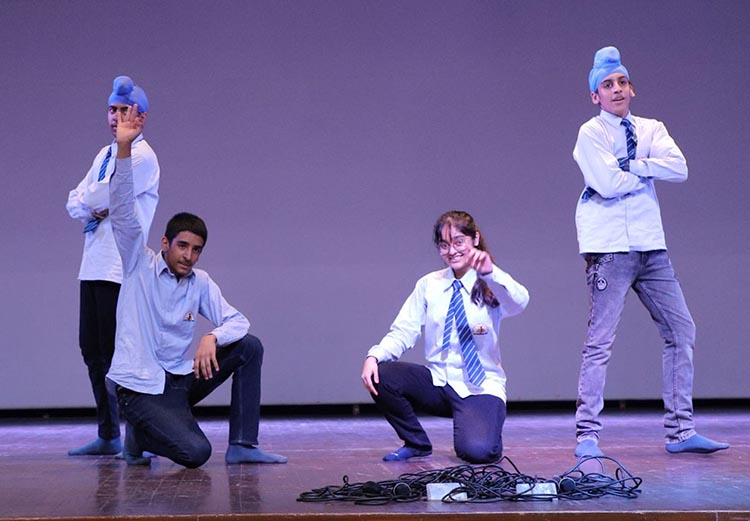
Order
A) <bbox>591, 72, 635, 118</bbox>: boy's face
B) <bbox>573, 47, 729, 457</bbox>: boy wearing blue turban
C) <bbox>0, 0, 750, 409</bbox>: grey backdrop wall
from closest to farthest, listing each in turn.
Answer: <bbox>573, 47, 729, 457</bbox>: boy wearing blue turban, <bbox>591, 72, 635, 118</bbox>: boy's face, <bbox>0, 0, 750, 409</bbox>: grey backdrop wall

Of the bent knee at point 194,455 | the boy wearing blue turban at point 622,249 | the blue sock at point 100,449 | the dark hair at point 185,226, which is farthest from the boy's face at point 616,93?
the blue sock at point 100,449

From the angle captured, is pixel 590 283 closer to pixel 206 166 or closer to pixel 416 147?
pixel 416 147

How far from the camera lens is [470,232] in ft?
12.2

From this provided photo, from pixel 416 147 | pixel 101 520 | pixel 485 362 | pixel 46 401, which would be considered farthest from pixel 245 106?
pixel 101 520

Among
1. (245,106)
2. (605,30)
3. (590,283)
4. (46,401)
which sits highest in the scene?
(605,30)

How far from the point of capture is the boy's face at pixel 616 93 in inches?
146

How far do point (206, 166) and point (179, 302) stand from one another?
2.36 meters

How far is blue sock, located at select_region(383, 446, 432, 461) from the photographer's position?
11.8 feet

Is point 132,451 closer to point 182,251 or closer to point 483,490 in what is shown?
point 182,251

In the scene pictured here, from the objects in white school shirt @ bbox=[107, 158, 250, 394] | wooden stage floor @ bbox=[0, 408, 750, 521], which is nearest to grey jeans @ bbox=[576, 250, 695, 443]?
wooden stage floor @ bbox=[0, 408, 750, 521]

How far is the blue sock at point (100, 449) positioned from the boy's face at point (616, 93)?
242 cm

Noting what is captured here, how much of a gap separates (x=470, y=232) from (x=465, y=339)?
0.43 meters

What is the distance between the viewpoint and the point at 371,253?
5.93 metres

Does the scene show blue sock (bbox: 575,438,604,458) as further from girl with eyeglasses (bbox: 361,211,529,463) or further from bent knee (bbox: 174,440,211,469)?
bent knee (bbox: 174,440,211,469)
